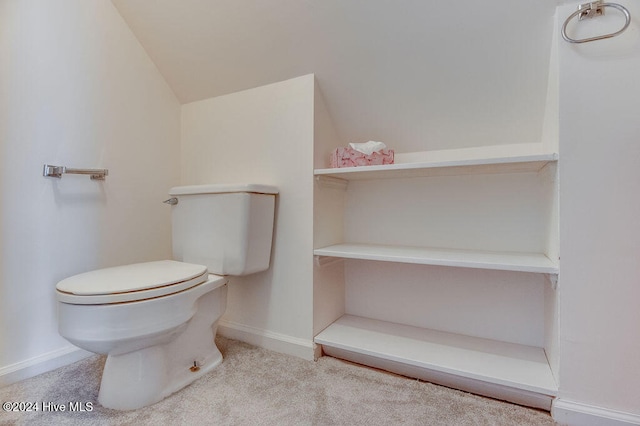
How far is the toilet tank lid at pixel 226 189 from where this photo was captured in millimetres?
1237

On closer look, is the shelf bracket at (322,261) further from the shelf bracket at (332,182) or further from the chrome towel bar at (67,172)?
the chrome towel bar at (67,172)

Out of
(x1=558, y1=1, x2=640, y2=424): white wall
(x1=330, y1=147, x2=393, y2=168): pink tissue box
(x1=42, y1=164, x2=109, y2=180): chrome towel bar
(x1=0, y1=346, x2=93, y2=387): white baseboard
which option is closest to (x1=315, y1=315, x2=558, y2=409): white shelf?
(x1=558, y1=1, x2=640, y2=424): white wall

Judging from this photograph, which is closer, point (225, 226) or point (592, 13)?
point (592, 13)

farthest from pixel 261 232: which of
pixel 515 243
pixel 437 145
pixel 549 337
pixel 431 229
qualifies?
pixel 549 337

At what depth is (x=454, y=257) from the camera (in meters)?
1.12

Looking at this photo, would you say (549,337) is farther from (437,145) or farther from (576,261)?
(437,145)

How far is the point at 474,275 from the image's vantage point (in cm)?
132

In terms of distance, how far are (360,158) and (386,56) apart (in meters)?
0.40

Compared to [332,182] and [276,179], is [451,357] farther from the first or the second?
[276,179]

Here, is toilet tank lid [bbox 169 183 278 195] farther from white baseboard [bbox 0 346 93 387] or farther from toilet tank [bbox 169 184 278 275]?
white baseboard [bbox 0 346 93 387]

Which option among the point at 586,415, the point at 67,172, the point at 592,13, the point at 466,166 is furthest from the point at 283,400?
the point at 592,13

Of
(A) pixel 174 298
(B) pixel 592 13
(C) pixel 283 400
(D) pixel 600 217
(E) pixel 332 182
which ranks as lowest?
(C) pixel 283 400

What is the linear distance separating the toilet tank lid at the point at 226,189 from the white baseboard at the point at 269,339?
659 mm

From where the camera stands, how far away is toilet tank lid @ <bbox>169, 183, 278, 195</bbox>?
1.24 meters
